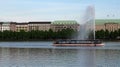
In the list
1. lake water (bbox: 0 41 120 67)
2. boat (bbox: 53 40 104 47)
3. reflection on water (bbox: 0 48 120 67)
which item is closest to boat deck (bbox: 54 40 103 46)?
boat (bbox: 53 40 104 47)

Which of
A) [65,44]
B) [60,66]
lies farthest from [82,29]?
[60,66]

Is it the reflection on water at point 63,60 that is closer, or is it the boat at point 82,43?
the reflection on water at point 63,60


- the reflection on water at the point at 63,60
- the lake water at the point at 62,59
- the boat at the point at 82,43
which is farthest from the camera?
the boat at the point at 82,43

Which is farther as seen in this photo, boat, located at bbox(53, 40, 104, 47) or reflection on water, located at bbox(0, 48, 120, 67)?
boat, located at bbox(53, 40, 104, 47)

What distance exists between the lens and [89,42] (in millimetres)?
105625

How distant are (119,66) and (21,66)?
8893 millimetres

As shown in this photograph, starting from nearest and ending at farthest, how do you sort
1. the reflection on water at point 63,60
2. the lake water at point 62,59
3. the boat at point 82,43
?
the reflection on water at point 63,60, the lake water at point 62,59, the boat at point 82,43

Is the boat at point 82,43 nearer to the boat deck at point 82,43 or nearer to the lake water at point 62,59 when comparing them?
the boat deck at point 82,43

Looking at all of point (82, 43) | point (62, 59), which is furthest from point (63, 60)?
point (82, 43)

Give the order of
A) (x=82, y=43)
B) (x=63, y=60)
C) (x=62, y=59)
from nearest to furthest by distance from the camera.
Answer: (x=63, y=60) → (x=62, y=59) → (x=82, y=43)

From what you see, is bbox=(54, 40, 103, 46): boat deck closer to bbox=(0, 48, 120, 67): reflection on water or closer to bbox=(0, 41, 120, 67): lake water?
bbox=(0, 41, 120, 67): lake water

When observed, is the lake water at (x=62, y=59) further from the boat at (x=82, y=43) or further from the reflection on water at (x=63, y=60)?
the boat at (x=82, y=43)

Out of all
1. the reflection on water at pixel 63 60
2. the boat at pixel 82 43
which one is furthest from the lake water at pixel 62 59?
the boat at pixel 82 43

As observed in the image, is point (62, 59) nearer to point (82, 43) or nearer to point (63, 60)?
point (63, 60)
